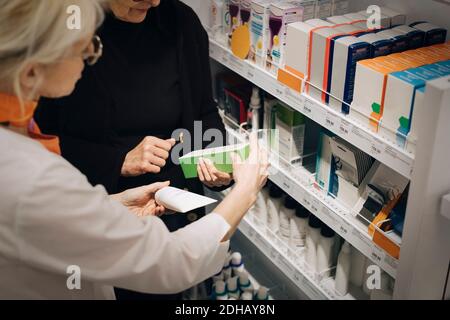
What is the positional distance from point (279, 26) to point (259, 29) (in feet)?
0.43

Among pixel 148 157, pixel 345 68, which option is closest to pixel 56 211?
pixel 148 157

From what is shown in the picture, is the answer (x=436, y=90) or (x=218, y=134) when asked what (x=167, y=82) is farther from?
(x=436, y=90)

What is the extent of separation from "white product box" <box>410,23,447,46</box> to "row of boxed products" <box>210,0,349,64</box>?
1.36 ft

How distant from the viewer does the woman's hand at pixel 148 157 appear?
183cm

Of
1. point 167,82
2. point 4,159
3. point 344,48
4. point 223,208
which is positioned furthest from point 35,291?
point 344,48

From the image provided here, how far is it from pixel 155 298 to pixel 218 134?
80 cm

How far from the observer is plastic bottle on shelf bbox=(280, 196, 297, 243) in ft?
7.77

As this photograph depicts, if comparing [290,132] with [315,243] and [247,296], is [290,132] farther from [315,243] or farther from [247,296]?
[247,296]

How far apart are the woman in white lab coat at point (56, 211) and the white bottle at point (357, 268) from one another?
0.95 metres

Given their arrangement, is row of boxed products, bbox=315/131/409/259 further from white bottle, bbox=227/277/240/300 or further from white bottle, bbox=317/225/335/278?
white bottle, bbox=227/277/240/300

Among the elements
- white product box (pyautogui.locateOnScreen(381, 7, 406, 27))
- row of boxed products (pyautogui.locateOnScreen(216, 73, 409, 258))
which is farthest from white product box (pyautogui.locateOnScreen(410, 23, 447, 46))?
row of boxed products (pyautogui.locateOnScreen(216, 73, 409, 258))

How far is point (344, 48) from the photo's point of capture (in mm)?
1681

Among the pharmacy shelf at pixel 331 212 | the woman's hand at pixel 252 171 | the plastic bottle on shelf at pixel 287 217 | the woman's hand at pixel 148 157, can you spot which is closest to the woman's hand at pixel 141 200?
the woman's hand at pixel 148 157

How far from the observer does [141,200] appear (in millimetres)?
1752
